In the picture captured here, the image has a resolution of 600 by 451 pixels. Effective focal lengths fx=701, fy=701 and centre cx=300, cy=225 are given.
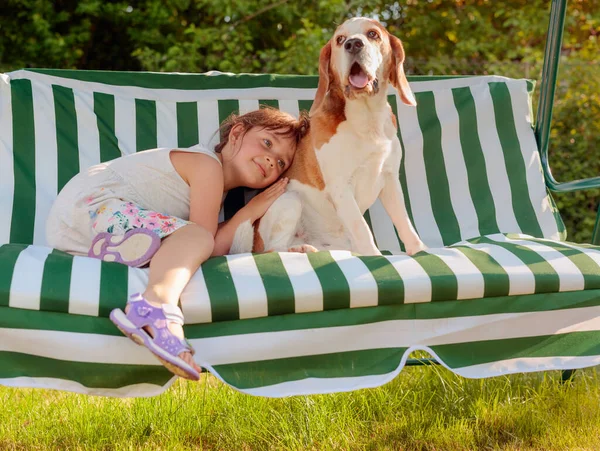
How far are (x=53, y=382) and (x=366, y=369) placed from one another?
2.90 ft

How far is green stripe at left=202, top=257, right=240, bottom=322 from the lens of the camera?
192cm

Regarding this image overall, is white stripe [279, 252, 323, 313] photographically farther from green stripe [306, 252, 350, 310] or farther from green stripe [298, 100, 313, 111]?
green stripe [298, 100, 313, 111]

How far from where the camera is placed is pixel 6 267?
1928mm

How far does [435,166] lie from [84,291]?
1.94 m

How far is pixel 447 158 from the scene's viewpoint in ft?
10.9

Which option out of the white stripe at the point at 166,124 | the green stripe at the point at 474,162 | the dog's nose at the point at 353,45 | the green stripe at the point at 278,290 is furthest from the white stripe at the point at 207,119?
the green stripe at the point at 278,290

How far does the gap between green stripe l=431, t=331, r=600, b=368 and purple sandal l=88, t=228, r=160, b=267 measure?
0.91 m

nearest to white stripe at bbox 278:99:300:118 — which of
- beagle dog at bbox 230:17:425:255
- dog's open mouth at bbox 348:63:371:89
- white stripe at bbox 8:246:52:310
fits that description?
beagle dog at bbox 230:17:425:255

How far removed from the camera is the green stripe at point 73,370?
6.22ft

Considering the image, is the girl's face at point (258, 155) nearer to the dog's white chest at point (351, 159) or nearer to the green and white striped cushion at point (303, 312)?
the dog's white chest at point (351, 159)

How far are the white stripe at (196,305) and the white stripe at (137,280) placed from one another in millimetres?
119

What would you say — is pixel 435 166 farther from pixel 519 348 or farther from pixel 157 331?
pixel 157 331

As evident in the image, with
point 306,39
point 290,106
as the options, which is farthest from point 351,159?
point 306,39

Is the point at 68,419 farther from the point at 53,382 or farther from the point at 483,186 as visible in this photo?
the point at 483,186
